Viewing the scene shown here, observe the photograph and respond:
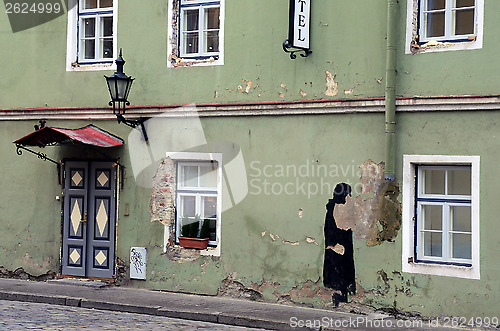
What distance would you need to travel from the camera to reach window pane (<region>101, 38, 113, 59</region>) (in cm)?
1450

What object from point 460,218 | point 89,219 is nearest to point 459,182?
point 460,218

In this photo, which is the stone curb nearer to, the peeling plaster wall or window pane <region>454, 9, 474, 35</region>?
the peeling plaster wall

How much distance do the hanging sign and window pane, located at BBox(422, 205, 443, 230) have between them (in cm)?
314

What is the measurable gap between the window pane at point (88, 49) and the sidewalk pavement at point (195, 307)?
4.24 m

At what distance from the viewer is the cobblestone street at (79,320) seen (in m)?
10.8

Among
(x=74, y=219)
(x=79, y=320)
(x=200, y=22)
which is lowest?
(x=79, y=320)

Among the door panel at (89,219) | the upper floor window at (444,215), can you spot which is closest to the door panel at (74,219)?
the door panel at (89,219)

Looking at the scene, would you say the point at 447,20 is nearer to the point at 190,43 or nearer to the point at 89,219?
the point at 190,43

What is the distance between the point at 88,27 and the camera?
14781mm

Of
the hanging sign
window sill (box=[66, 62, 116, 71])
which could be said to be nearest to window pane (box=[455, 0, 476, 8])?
the hanging sign

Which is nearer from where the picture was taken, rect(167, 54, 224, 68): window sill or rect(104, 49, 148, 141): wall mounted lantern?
rect(104, 49, 148, 141): wall mounted lantern

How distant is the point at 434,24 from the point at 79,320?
6.86 metres

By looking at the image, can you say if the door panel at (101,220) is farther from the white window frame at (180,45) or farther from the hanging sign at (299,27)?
the hanging sign at (299,27)

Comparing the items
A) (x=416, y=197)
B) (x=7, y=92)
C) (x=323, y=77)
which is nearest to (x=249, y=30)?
(x=323, y=77)
